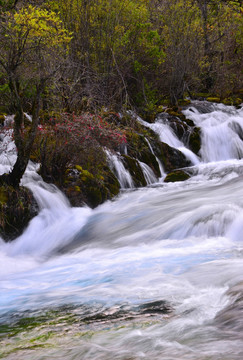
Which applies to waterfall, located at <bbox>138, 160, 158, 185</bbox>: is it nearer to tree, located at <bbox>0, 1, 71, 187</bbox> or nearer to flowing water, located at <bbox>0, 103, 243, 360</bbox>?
flowing water, located at <bbox>0, 103, 243, 360</bbox>

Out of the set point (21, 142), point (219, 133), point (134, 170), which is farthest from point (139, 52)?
point (21, 142)

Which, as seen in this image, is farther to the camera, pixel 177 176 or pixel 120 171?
pixel 177 176

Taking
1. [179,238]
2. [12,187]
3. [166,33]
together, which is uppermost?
[166,33]

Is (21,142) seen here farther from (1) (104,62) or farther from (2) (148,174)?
(1) (104,62)

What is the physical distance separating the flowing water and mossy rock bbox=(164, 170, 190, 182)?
0.88 metres

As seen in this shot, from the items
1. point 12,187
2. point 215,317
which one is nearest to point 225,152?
point 12,187

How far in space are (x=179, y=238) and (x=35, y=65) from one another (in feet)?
14.1

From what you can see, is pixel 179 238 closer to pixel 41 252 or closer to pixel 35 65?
pixel 41 252

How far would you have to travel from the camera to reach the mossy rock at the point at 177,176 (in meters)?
10.9

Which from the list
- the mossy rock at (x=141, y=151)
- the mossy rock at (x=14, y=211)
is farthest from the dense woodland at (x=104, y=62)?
the mossy rock at (x=141, y=151)

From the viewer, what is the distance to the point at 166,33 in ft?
53.7

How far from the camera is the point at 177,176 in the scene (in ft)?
36.2

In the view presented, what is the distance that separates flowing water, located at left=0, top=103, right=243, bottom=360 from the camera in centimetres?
262

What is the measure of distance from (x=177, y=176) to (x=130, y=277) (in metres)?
6.87
